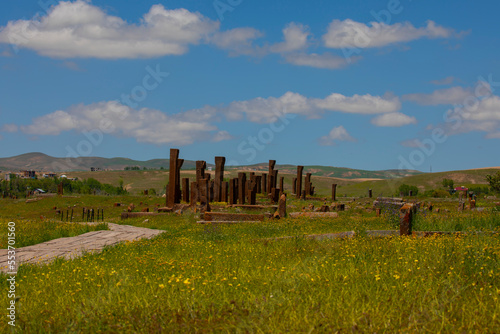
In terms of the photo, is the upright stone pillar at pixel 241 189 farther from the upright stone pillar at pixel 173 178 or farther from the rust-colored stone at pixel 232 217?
the rust-colored stone at pixel 232 217

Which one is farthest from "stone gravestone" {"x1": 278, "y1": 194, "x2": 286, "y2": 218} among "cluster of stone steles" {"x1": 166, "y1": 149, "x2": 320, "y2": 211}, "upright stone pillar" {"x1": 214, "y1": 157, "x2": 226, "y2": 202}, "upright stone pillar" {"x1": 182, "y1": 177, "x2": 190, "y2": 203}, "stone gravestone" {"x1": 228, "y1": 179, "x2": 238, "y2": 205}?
"upright stone pillar" {"x1": 182, "y1": 177, "x2": 190, "y2": 203}

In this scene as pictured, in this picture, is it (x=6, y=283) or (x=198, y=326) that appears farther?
(x=6, y=283)

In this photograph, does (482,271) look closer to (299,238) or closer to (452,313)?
(452,313)

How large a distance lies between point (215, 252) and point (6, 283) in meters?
3.80

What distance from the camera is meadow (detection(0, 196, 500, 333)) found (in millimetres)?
4484

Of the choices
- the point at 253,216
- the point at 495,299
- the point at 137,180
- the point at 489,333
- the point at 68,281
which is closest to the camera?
the point at 489,333

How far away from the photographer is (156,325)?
4469mm

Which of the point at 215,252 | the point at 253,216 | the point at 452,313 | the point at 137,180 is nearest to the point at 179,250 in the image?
the point at 215,252

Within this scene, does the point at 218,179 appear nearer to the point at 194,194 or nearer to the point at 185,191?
the point at 185,191

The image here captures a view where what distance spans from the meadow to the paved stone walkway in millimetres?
1323

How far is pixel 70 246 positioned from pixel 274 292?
883 centimetres

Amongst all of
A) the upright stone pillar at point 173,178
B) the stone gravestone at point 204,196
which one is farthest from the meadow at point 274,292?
the upright stone pillar at point 173,178

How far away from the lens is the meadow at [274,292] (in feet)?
14.7

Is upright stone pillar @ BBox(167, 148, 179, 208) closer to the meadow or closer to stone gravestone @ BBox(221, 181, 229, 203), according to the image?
stone gravestone @ BBox(221, 181, 229, 203)
